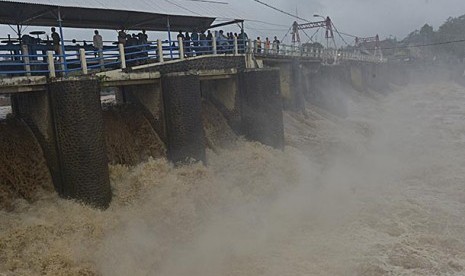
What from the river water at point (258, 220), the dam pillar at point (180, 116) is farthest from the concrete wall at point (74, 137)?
the dam pillar at point (180, 116)

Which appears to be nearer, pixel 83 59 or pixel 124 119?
pixel 83 59

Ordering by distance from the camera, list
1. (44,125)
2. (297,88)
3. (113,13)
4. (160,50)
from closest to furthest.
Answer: (44,125) < (160,50) < (113,13) < (297,88)

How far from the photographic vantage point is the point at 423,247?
11.2m

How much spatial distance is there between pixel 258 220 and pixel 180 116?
395 cm

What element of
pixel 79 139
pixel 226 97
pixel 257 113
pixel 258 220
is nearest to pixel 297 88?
pixel 257 113

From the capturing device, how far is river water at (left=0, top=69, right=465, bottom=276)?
31.9ft

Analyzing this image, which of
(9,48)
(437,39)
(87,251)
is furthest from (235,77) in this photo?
(437,39)

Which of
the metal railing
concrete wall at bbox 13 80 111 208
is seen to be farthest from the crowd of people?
concrete wall at bbox 13 80 111 208

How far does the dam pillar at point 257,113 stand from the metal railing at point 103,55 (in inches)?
65.9

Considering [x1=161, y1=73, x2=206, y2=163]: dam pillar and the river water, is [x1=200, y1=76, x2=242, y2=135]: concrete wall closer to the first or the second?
the river water

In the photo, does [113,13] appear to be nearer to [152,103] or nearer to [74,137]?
[152,103]

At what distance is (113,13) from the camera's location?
15.4 metres

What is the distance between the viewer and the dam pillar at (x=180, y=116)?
1381 cm

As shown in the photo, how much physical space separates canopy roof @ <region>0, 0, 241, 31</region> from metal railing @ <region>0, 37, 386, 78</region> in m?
1.02
